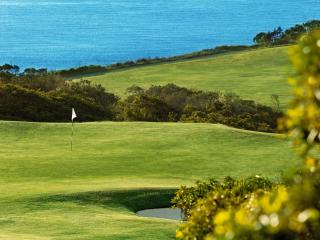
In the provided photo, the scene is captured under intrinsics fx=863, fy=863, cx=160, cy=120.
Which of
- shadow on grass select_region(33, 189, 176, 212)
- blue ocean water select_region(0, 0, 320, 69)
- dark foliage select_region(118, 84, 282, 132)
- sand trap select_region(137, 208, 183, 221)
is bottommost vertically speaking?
sand trap select_region(137, 208, 183, 221)

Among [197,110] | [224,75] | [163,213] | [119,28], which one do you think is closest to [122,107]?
[197,110]

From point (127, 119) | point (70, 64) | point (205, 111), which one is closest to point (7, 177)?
point (127, 119)

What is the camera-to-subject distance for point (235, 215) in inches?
188

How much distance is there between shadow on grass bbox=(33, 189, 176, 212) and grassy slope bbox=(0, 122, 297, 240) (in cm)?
3

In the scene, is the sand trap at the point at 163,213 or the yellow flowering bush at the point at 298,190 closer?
the yellow flowering bush at the point at 298,190

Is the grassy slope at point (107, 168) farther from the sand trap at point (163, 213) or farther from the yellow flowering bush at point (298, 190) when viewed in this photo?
the yellow flowering bush at point (298, 190)

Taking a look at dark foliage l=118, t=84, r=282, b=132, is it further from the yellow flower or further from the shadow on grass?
the yellow flower

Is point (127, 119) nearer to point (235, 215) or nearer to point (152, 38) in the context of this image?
point (235, 215)

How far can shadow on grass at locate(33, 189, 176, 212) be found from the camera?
2370 centimetres

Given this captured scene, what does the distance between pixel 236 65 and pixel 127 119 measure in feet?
124

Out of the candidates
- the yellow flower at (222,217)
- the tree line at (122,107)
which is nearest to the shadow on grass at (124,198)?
the yellow flower at (222,217)

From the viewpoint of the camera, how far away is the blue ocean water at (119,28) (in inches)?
4594

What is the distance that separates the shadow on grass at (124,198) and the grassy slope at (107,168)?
3 cm

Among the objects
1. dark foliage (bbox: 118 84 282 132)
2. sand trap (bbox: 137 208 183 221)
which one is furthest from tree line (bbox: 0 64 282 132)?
sand trap (bbox: 137 208 183 221)
